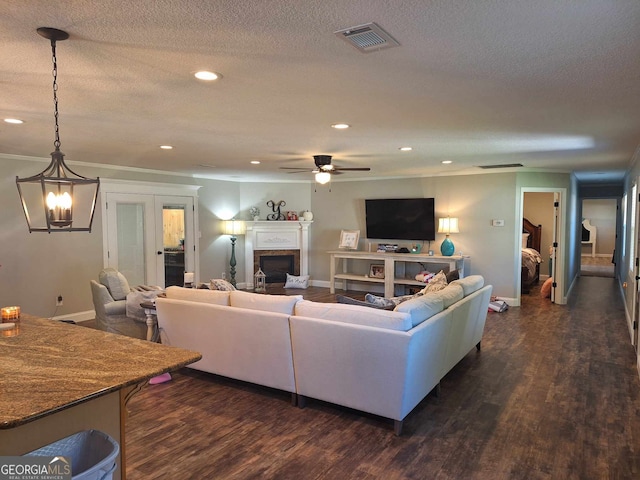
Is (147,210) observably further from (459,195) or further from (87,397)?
(87,397)

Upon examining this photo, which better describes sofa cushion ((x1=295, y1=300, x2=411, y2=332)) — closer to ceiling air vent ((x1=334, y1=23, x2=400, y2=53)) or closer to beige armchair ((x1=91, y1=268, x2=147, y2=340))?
ceiling air vent ((x1=334, y1=23, x2=400, y2=53))

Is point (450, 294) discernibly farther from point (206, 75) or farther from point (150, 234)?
point (150, 234)

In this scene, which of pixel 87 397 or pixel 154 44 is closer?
pixel 87 397

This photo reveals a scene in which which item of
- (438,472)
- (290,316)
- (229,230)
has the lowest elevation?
(438,472)

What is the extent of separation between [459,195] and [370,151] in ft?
10.4

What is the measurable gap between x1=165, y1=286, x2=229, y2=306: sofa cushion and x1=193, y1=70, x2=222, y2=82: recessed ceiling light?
1957 millimetres

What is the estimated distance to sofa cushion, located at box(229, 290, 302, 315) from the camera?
3.59 m

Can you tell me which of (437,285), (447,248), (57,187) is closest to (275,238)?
(447,248)

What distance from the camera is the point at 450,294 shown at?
12.8 feet

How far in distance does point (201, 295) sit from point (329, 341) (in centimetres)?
141

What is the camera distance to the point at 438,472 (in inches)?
104

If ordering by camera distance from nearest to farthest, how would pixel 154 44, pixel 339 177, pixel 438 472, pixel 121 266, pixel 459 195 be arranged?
1. pixel 154 44
2. pixel 438 472
3. pixel 121 266
4. pixel 459 195
5. pixel 339 177

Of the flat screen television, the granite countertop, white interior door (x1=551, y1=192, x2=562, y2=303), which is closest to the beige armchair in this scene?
the granite countertop

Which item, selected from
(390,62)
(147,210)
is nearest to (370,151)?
(390,62)
